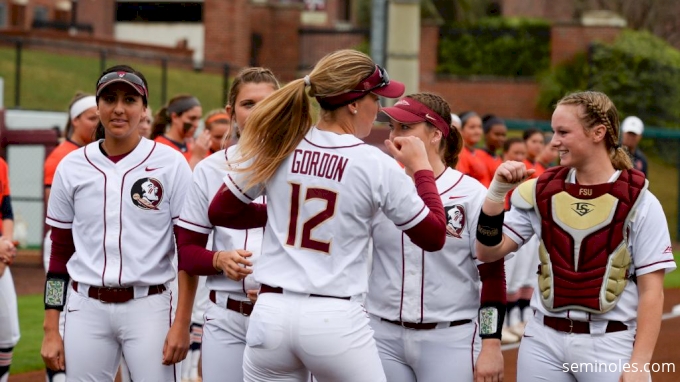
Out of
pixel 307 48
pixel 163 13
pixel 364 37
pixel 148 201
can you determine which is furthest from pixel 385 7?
pixel 163 13

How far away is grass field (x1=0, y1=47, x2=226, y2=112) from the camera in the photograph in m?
26.8

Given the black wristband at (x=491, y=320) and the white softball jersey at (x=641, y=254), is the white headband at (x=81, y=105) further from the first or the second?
the white softball jersey at (x=641, y=254)

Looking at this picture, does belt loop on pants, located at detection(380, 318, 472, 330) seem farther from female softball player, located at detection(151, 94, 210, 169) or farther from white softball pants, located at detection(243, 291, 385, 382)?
female softball player, located at detection(151, 94, 210, 169)

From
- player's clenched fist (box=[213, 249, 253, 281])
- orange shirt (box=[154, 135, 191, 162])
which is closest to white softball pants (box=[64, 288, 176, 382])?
player's clenched fist (box=[213, 249, 253, 281])

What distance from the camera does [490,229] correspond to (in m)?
4.38

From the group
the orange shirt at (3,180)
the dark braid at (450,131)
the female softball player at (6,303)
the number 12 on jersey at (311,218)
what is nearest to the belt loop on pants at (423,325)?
the dark braid at (450,131)

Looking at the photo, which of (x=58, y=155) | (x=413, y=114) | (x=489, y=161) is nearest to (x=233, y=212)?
(x=413, y=114)

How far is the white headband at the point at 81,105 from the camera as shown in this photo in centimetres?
732

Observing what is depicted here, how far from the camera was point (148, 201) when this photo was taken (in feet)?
15.8

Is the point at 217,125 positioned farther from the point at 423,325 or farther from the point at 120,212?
the point at 423,325

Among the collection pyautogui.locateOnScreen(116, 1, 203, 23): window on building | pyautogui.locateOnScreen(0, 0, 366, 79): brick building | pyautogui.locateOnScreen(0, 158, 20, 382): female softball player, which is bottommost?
pyautogui.locateOnScreen(0, 158, 20, 382): female softball player

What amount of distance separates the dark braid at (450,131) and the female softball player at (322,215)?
2.16 ft

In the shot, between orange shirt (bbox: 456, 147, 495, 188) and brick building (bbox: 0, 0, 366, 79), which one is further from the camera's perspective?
brick building (bbox: 0, 0, 366, 79)

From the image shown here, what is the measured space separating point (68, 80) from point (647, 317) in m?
26.4
